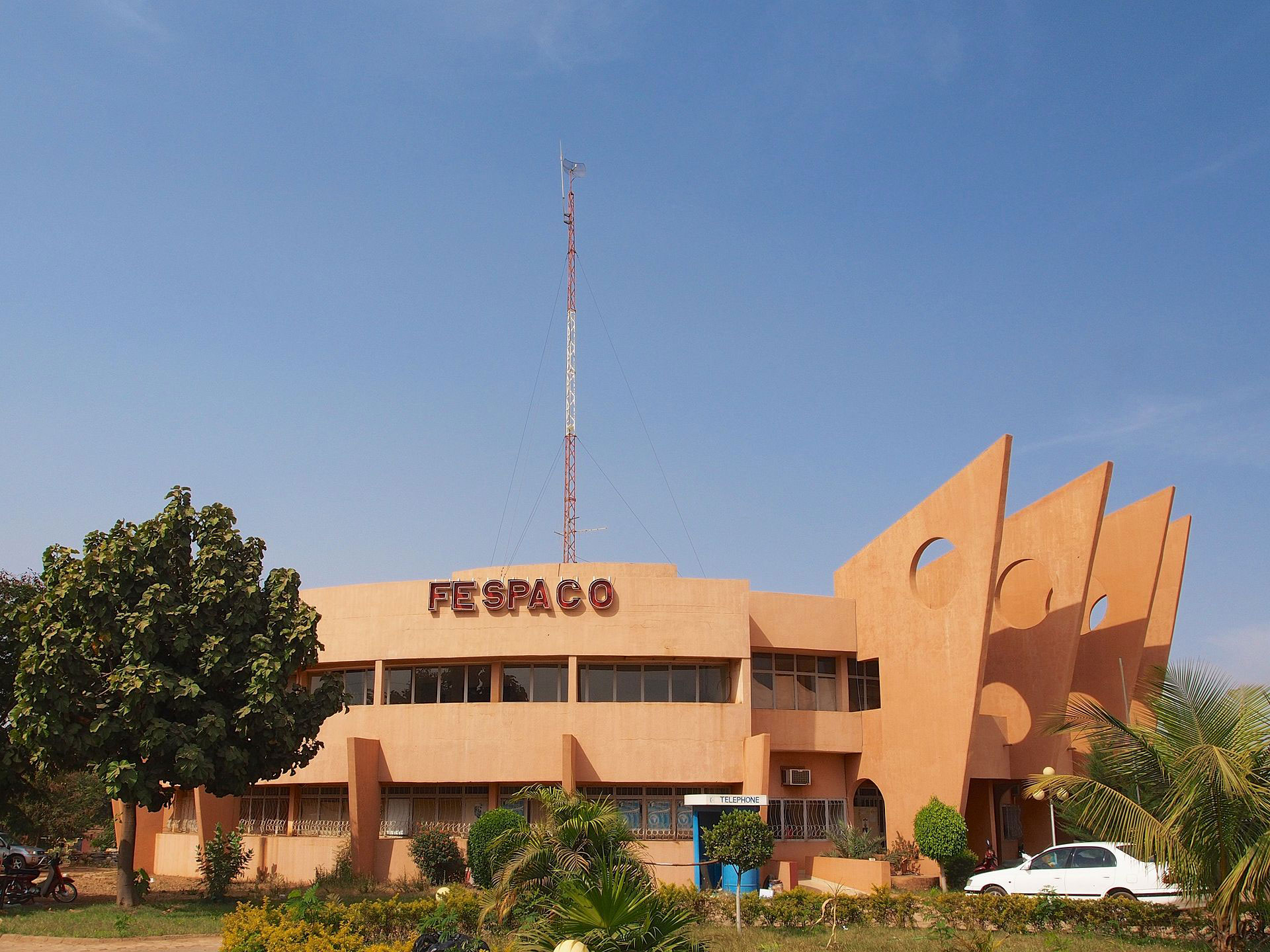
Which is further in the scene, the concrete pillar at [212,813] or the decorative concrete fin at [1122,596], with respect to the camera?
the decorative concrete fin at [1122,596]

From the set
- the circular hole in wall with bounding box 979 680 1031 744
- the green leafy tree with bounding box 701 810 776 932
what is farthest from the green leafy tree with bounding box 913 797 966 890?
the green leafy tree with bounding box 701 810 776 932

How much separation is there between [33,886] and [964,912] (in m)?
20.3

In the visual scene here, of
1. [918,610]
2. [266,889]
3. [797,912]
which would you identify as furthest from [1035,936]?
[266,889]

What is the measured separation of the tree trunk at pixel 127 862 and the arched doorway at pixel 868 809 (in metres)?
19.8

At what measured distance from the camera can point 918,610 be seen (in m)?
30.1

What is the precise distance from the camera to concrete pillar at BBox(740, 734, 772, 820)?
28172mm

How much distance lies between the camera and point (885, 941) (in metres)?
17.0

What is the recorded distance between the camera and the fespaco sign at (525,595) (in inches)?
1187

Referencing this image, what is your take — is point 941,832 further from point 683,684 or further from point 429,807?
point 429,807

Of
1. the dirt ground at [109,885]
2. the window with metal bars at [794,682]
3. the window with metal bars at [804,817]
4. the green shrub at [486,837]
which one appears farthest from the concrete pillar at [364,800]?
the window with metal bars at [804,817]

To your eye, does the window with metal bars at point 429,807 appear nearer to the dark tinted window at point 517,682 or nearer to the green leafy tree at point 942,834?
the dark tinted window at point 517,682

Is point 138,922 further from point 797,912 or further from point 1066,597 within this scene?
point 1066,597

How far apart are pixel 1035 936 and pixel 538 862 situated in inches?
357

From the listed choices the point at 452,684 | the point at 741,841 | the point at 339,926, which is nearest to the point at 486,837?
the point at 452,684
